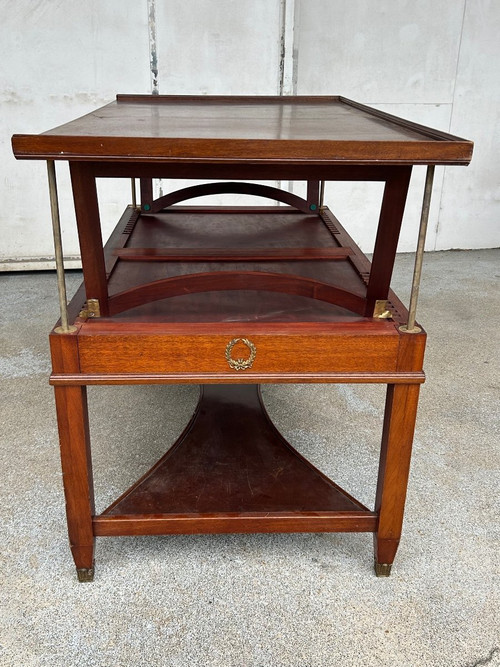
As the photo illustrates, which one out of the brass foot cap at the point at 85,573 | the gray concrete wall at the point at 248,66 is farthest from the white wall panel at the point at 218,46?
the brass foot cap at the point at 85,573

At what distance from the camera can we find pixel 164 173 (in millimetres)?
1503

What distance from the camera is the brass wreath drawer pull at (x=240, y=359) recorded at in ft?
4.98

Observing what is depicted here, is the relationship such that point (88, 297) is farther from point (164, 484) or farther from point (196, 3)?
point (196, 3)

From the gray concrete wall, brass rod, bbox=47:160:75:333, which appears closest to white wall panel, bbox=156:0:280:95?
the gray concrete wall

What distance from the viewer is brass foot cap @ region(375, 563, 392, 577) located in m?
1.75

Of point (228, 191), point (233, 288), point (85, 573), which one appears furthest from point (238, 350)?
point (228, 191)

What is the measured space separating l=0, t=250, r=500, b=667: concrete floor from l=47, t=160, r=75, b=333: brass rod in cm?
72

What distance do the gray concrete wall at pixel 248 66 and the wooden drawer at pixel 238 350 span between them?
2.89 meters

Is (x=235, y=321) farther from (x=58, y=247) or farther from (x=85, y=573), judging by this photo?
(x=85, y=573)

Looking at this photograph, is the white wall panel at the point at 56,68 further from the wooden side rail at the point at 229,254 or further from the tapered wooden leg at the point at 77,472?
Result: the tapered wooden leg at the point at 77,472

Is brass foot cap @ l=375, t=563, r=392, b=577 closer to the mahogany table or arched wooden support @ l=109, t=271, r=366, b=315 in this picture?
the mahogany table

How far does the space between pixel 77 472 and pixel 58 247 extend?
0.57 meters

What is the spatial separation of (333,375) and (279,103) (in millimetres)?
1662

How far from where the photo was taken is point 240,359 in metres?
1.54
